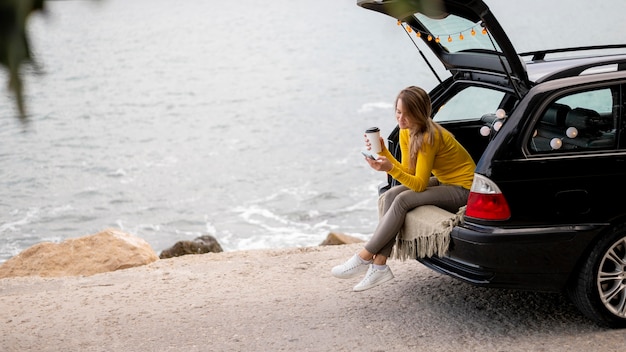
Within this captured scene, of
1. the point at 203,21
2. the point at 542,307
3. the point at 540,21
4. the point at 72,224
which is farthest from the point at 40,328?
the point at 203,21

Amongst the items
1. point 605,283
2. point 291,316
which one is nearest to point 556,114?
point 605,283

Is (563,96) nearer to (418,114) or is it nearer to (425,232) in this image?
(418,114)

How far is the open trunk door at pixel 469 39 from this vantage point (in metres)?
5.08

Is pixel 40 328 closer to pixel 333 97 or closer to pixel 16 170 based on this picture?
pixel 16 170

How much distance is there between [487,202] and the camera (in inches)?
202

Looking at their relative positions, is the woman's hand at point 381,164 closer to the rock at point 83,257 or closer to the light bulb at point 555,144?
the light bulb at point 555,144

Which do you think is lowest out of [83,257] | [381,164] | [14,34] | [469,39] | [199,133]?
[199,133]

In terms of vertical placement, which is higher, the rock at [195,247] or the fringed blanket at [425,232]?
the fringed blanket at [425,232]

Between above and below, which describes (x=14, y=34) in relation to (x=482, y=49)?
above

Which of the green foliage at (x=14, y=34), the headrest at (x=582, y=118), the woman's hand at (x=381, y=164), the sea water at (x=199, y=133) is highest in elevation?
the green foliage at (x=14, y=34)

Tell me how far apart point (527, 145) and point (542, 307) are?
131cm

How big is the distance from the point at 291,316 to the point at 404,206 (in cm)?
112

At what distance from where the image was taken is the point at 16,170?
2552 centimetres

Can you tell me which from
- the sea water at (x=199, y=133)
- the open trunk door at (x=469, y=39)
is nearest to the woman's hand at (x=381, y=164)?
the open trunk door at (x=469, y=39)
